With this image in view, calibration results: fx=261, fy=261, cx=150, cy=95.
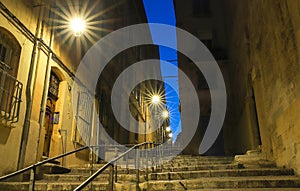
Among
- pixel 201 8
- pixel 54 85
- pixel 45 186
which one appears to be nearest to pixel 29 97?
pixel 54 85

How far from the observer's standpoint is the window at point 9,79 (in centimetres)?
533

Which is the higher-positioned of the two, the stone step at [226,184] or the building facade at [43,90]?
→ the building facade at [43,90]

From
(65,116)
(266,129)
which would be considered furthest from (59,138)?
(266,129)

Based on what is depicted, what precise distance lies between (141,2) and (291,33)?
47.8 ft

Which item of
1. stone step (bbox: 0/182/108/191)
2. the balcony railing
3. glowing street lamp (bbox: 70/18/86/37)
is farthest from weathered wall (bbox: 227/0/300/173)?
the balcony railing

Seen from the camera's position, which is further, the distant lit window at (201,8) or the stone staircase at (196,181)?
the distant lit window at (201,8)

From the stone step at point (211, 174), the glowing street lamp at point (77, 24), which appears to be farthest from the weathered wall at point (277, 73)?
the glowing street lamp at point (77, 24)

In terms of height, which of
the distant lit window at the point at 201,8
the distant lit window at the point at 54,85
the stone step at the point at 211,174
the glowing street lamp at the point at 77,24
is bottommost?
the stone step at the point at 211,174

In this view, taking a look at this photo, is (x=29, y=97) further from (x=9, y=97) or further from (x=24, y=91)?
(x=9, y=97)

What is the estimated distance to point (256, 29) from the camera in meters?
7.53

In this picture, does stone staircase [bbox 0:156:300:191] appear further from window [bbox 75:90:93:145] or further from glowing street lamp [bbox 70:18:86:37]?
glowing street lamp [bbox 70:18:86:37]

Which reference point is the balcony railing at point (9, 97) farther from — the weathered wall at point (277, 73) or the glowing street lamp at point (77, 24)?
the weathered wall at point (277, 73)

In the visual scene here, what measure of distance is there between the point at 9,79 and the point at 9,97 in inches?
15.2

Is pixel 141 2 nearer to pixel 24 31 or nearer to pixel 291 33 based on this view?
pixel 24 31
